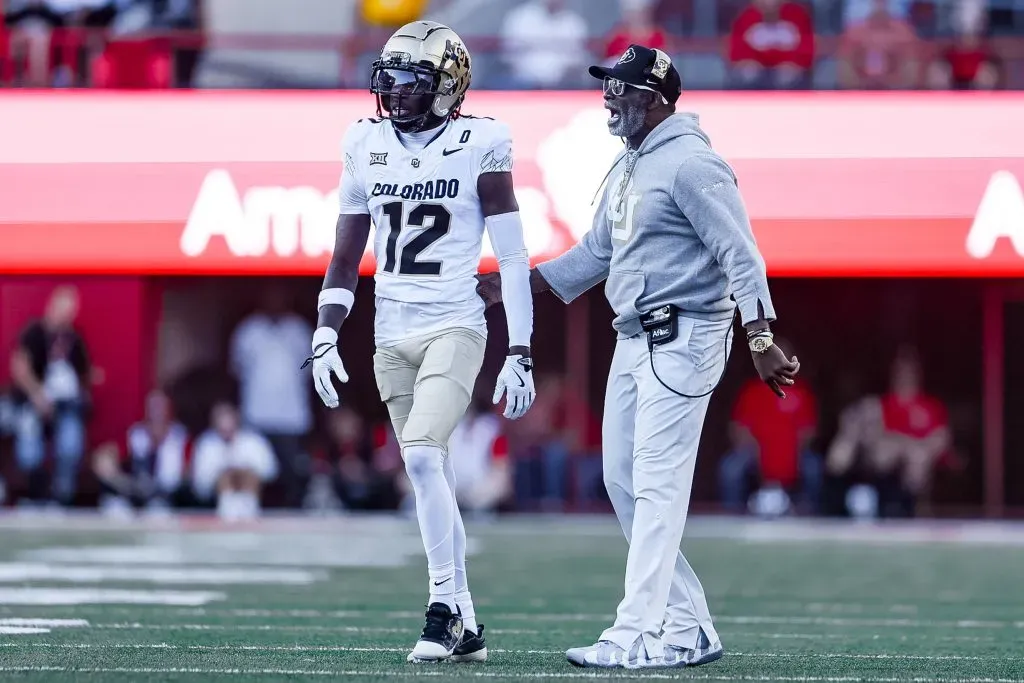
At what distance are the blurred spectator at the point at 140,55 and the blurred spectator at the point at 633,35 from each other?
3309mm

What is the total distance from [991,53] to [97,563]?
818 cm

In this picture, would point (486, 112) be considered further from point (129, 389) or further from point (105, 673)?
point (105, 673)

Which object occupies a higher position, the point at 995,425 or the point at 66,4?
the point at 66,4

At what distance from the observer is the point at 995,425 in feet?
54.3

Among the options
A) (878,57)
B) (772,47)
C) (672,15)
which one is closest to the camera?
(772,47)

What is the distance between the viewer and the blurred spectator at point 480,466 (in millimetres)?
14891

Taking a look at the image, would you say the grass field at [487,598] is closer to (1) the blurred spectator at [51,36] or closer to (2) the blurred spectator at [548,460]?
(2) the blurred spectator at [548,460]

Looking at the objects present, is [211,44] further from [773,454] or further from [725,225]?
[725,225]

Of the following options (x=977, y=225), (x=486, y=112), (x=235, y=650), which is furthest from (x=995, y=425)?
(x=235, y=650)

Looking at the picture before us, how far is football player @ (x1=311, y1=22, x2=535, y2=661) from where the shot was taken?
5.59 metres

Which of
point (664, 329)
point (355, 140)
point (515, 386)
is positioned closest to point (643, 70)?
→ point (664, 329)

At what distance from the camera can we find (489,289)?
19.1 ft

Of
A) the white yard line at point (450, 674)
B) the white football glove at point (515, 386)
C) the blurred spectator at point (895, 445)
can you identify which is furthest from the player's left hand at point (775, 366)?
the blurred spectator at point (895, 445)

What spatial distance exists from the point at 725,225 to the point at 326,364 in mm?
1239
